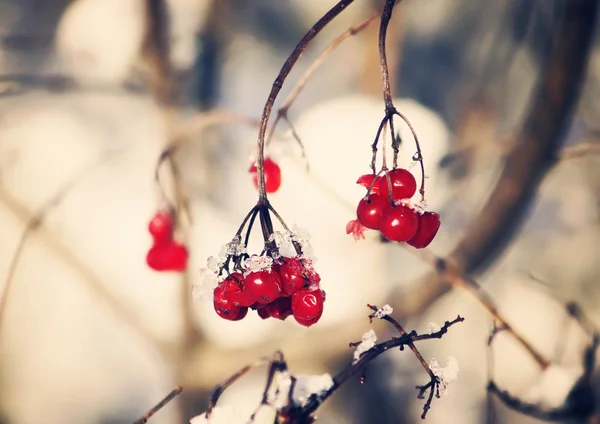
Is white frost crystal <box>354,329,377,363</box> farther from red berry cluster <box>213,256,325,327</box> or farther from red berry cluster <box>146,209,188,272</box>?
red berry cluster <box>146,209,188,272</box>

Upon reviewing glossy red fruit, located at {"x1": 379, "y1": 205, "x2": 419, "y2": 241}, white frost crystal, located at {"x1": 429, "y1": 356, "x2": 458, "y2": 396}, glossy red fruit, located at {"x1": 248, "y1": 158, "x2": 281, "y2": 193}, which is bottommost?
white frost crystal, located at {"x1": 429, "y1": 356, "x2": 458, "y2": 396}

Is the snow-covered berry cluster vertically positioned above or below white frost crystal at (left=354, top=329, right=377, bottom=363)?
above

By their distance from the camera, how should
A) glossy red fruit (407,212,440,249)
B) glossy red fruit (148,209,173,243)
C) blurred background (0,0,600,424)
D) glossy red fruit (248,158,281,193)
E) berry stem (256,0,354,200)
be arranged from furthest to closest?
1. blurred background (0,0,600,424)
2. glossy red fruit (148,209,173,243)
3. glossy red fruit (248,158,281,193)
4. glossy red fruit (407,212,440,249)
5. berry stem (256,0,354,200)

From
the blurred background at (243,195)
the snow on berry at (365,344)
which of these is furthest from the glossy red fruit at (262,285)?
the blurred background at (243,195)

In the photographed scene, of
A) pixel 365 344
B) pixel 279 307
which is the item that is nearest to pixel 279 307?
pixel 279 307

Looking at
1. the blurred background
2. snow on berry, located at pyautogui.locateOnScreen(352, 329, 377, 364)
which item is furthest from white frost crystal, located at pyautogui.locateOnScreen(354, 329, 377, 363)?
A: the blurred background

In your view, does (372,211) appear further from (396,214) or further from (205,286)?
(205,286)

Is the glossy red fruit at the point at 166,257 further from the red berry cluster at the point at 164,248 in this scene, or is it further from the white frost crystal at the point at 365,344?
the white frost crystal at the point at 365,344
